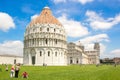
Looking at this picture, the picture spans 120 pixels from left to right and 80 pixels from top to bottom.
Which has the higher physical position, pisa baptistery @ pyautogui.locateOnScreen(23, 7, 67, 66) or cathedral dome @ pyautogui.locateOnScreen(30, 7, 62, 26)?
cathedral dome @ pyautogui.locateOnScreen(30, 7, 62, 26)

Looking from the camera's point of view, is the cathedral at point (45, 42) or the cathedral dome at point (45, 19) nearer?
the cathedral at point (45, 42)

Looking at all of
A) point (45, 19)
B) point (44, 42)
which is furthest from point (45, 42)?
point (45, 19)

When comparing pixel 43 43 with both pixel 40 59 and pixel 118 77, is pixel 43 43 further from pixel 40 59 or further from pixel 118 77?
pixel 118 77

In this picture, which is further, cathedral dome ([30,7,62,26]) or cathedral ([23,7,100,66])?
cathedral dome ([30,7,62,26])

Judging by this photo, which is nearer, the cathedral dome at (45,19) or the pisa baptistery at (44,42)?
the pisa baptistery at (44,42)

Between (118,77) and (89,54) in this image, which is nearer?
(118,77)

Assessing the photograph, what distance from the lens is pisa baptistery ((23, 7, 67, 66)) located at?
9969 centimetres

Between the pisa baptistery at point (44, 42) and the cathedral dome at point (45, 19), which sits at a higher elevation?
the cathedral dome at point (45, 19)

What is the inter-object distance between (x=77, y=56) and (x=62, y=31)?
119 ft

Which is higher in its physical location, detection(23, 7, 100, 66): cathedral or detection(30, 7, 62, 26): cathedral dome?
detection(30, 7, 62, 26): cathedral dome

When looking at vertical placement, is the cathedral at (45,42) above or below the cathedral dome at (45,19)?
below

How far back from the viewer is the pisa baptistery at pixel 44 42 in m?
99.7

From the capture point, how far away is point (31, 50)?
101750 millimetres

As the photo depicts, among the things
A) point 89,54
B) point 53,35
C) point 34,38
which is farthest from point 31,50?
point 89,54
